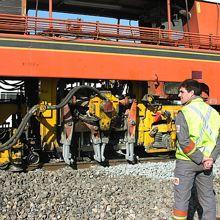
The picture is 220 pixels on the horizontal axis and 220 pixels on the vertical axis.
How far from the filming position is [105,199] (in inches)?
216

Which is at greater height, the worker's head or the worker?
the worker's head

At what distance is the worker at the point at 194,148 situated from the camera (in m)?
4.02

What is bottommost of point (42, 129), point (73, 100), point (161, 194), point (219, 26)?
point (161, 194)

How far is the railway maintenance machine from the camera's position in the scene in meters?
6.86

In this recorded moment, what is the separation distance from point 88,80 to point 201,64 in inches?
98.2

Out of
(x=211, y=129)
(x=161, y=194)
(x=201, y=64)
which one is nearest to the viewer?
(x=211, y=129)

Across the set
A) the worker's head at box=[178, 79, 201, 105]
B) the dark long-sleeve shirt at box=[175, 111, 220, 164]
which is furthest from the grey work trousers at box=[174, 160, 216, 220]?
the worker's head at box=[178, 79, 201, 105]

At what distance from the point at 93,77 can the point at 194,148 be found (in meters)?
3.59

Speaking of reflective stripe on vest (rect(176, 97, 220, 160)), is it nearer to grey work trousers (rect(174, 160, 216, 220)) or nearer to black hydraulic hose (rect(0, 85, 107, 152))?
grey work trousers (rect(174, 160, 216, 220))

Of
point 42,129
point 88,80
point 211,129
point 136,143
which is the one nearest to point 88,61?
point 88,80

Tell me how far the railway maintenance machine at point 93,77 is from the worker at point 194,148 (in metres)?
3.24

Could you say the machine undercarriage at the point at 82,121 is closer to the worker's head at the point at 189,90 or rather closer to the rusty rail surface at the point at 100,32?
the rusty rail surface at the point at 100,32

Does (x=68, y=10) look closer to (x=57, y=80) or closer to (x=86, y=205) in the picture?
(x=57, y=80)

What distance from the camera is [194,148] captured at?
157 inches
